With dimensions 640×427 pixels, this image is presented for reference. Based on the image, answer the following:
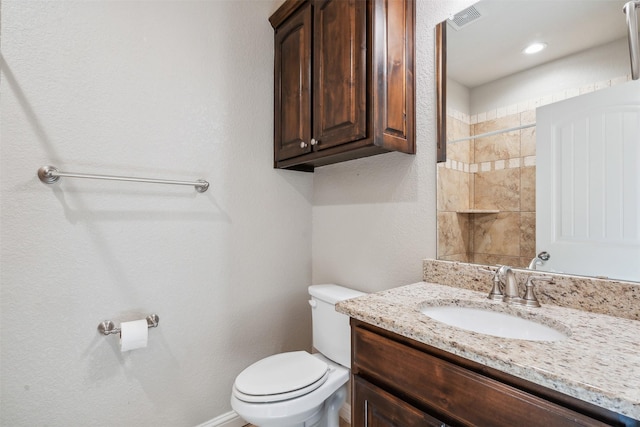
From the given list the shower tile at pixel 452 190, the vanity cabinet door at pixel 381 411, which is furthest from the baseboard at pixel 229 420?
the shower tile at pixel 452 190

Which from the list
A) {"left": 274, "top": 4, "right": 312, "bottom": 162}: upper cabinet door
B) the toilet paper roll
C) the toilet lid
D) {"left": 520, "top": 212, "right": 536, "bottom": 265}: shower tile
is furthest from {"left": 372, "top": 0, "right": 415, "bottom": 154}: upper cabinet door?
the toilet paper roll

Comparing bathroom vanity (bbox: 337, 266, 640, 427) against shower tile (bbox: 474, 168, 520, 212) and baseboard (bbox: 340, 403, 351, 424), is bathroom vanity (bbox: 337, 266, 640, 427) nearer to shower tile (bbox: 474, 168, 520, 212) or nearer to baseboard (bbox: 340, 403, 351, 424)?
shower tile (bbox: 474, 168, 520, 212)

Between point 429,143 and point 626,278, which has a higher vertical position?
point 429,143

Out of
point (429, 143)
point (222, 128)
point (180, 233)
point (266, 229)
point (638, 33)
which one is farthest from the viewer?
point (266, 229)

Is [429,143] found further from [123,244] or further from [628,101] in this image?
[123,244]

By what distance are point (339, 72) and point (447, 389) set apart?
1.25 metres

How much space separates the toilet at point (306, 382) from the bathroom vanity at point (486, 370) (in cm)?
31

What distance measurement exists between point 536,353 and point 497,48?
1102 millimetres

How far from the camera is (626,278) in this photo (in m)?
0.86

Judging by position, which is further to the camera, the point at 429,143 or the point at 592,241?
the point at 429,143

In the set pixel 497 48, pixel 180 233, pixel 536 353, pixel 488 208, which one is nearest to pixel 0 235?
pixel 180 233

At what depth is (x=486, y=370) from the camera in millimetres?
662

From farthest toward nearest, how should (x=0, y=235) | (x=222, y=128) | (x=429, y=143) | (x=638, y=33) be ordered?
(x=222, y=128), (x=429, y=143), (x=0, y=235), (x=638, y=33)

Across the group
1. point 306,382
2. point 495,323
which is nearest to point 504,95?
point 495,323
